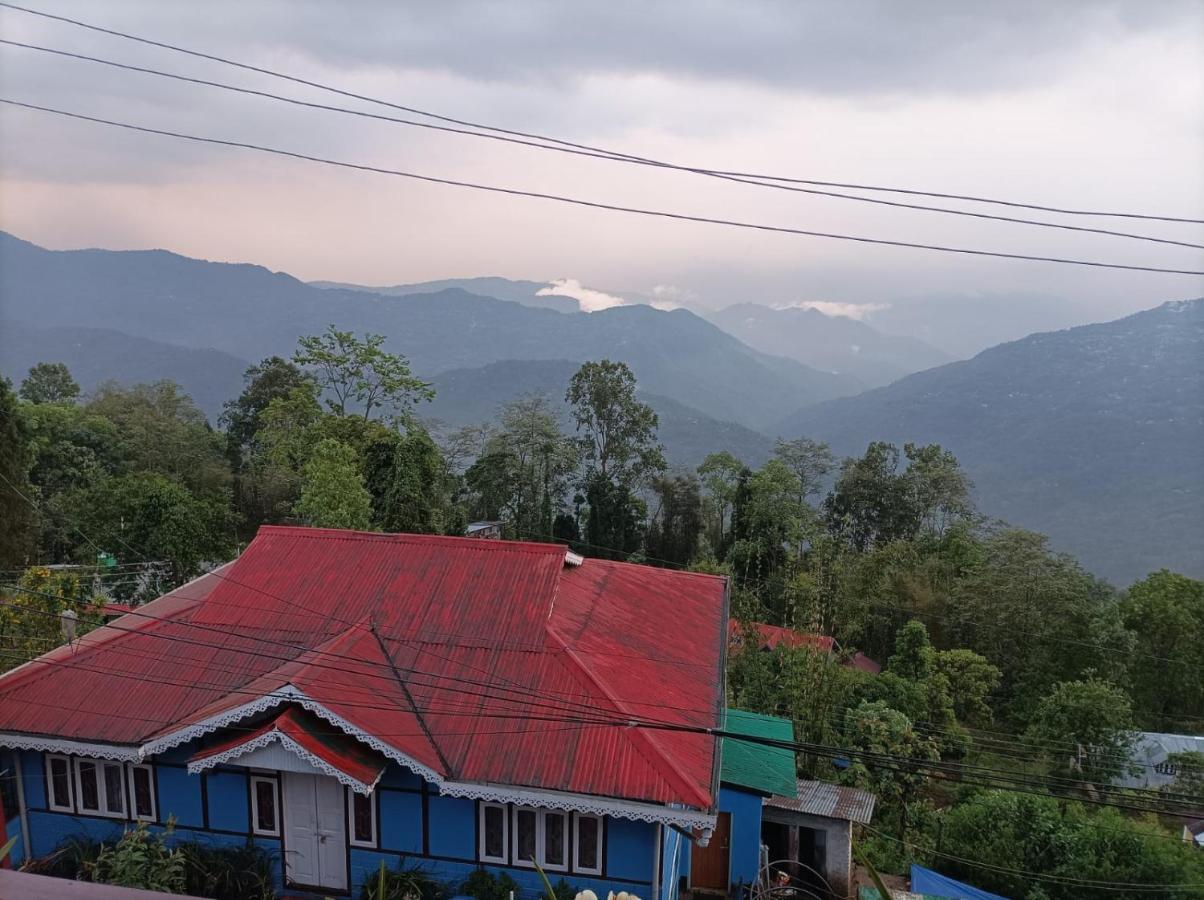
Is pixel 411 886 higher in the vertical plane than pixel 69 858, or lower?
higher

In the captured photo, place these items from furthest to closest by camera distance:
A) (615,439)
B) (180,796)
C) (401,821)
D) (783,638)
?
(615,439) → (783,638) → (180,796) → (401,821)

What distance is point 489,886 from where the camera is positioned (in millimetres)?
10266

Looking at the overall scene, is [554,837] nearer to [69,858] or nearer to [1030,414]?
[69,858]

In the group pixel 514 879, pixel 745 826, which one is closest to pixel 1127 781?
pixel 745 826

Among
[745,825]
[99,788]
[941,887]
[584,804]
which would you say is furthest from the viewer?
[941,887]

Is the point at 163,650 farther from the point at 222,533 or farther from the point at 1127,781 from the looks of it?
the point at 1127,781

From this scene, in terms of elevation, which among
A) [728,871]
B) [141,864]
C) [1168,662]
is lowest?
[1168,662]

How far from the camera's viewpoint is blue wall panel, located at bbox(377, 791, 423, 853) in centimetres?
1057

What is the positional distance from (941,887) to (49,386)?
58.6 metres

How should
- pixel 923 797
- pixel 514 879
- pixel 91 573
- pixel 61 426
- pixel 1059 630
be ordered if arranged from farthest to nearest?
pixel 61 426, pixel 1059 630, pixel 91 573, pixel 923 797, pixel 514 879

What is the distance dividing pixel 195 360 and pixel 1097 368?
162m

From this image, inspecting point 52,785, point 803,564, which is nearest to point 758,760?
point 52,785

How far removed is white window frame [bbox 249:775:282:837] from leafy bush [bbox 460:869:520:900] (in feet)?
8.79

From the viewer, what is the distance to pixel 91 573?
25.2 metres
